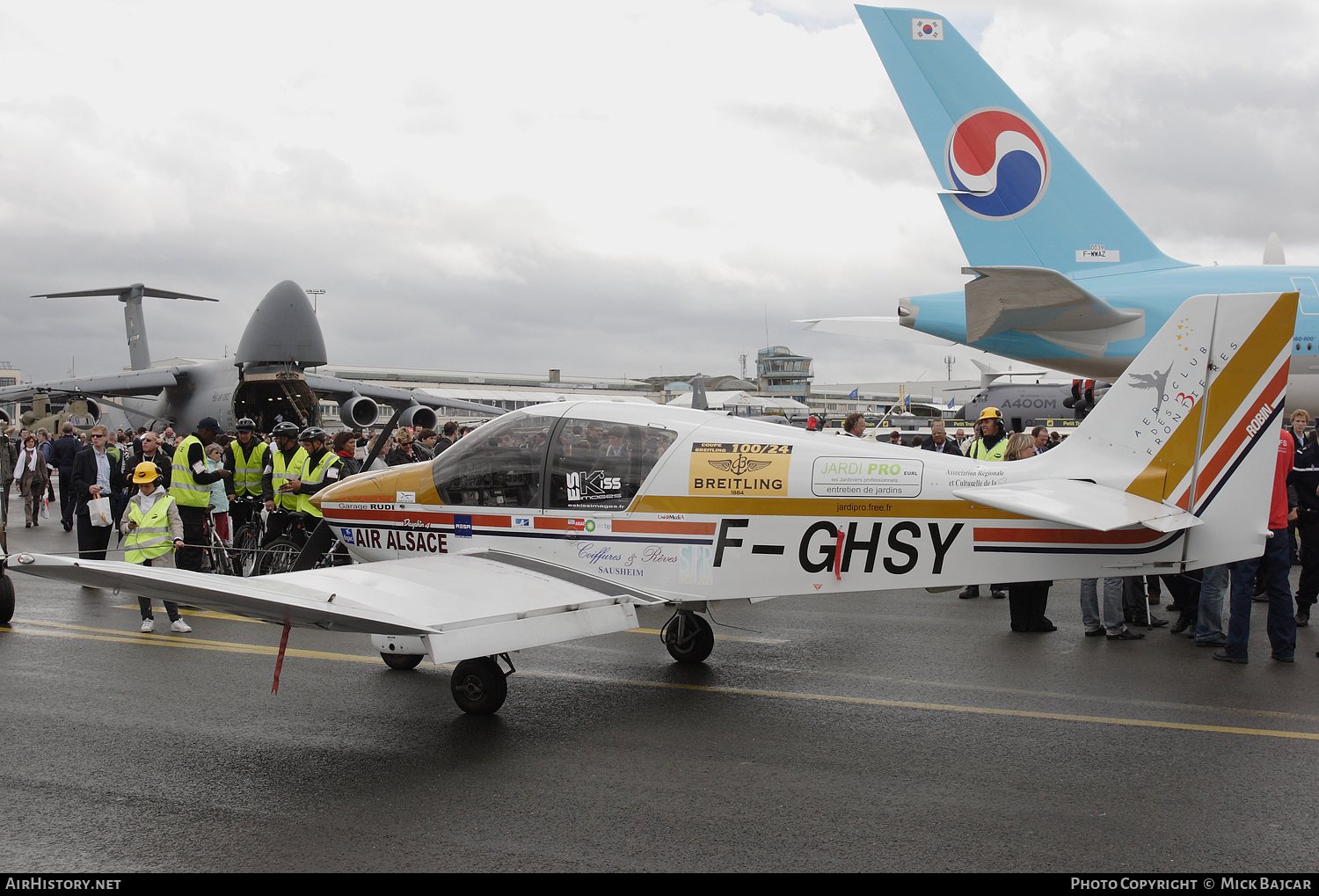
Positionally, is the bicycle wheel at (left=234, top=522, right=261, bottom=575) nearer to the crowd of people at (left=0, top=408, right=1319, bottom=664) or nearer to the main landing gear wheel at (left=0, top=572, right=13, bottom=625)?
the crowd of people at (left=0, top=408, right=1319, bottom=664)

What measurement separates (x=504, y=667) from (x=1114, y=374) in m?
9.48

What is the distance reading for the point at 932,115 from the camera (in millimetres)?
12766

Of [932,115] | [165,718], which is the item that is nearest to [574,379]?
[932,115]

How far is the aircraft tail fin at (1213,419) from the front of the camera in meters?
5.69

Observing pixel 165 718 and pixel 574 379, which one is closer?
pixel 165 718

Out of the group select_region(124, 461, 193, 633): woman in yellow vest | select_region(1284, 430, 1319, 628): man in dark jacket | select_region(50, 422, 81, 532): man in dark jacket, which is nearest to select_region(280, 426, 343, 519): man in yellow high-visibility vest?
select_region(124, 461, 193, 633): woman in yellow vest

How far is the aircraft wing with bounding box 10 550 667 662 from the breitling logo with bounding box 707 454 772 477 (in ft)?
3.31

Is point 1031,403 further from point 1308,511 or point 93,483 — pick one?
point 93,483

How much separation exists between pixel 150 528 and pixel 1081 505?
25.9 feet

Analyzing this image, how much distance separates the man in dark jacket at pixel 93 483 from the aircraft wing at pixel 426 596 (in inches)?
247

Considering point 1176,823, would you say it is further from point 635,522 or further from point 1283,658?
point 1283,658

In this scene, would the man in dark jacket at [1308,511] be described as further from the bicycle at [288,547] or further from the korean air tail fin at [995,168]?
the bicycle at [288,547]

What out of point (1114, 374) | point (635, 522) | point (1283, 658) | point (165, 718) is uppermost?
point (1114, 374)
